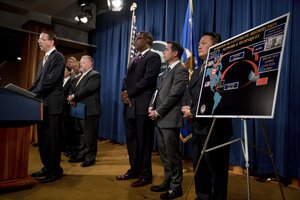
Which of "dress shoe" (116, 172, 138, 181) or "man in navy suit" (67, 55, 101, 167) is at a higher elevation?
"man in navy suit" (67, 55, 101, 167)

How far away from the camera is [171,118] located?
83.9 inches

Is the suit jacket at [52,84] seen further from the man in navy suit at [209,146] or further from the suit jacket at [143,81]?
the man in navy suit at [209,146]

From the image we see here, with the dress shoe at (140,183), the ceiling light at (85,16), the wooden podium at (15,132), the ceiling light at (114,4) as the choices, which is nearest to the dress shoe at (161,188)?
the dress shoe at (140,183)

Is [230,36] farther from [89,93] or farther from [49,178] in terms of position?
[49,178]

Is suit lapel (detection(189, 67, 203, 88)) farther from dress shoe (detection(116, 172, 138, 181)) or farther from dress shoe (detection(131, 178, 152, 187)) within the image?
dress shoe (detection(116, 172, 138, 181))

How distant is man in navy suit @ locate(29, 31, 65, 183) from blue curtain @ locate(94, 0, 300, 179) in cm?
180

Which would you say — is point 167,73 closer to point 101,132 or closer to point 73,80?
point 73,80

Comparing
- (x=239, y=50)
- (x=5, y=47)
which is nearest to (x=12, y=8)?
(x=5, y=47)

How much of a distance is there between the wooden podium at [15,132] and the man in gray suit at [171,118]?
3.42 feet

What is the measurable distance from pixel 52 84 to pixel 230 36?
2.33 m

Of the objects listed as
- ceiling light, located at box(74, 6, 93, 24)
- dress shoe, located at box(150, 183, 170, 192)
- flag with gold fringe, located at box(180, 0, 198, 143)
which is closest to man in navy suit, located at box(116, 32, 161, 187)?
dress shoe, located at box(150, 183, 170, 192)

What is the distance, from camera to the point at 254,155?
9.57 feet

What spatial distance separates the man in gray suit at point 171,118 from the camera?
2.09 meters

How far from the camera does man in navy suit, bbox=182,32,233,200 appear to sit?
1637 mm
